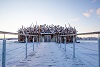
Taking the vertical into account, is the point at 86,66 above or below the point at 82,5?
below

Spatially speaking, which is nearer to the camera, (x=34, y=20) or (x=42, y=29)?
(x=42, y=29)

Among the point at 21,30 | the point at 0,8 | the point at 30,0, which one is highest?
the point at 30,0

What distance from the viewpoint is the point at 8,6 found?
17938 millimetres

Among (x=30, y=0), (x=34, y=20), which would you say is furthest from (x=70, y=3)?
(x=34, y=20)

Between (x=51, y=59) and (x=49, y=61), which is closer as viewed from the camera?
(x=49, y=61)

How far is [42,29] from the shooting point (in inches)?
1284

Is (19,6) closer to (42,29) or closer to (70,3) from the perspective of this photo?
(70,3)

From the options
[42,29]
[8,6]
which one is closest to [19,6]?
[8,6]

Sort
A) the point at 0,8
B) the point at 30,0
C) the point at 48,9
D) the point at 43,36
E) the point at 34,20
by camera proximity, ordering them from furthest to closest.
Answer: the point at 34,20, the point at 43,36, the point at 48,9, the point at 30,0, the point at 0,8

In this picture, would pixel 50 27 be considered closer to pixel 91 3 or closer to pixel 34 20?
pixel 34 20

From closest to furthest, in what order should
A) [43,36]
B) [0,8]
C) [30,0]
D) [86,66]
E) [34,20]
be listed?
[86,66] → [0,8] → [30,0] → [43,36] → [34,20]

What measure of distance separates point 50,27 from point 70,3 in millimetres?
16199

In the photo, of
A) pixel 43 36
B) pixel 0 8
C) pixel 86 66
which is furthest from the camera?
pixel 43 36

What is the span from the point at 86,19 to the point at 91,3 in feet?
17.7
